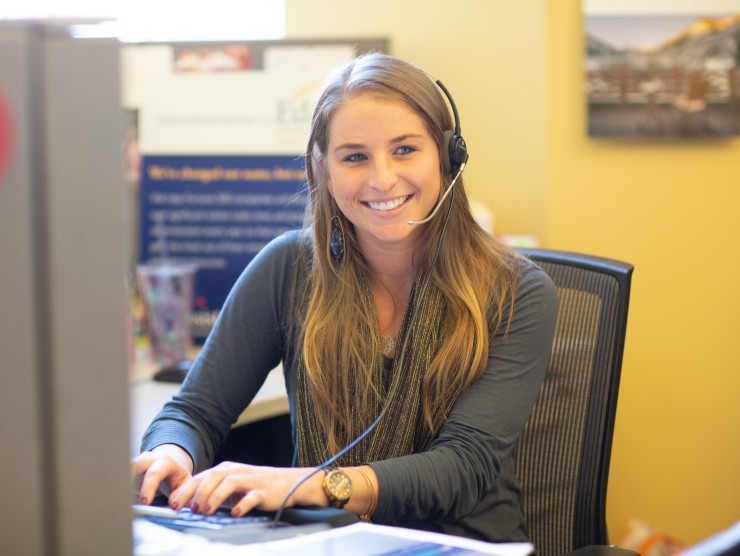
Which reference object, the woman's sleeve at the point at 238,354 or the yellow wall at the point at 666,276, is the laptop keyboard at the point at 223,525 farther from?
the yellow wall at the point at 666,276

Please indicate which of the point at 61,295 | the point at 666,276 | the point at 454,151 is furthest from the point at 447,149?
the point at 666,276

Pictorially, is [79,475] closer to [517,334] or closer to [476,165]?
[517,334]

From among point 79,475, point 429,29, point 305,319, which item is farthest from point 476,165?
point 79,475

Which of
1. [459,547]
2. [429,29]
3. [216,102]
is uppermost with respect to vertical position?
[429,29]

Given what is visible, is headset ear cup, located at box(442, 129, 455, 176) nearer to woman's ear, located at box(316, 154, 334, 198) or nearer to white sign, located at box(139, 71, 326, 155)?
woman's ear, located at box(316, 154, 334, 198)

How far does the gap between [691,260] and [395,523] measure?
1.27m

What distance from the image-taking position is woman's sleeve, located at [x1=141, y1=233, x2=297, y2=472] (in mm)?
1382

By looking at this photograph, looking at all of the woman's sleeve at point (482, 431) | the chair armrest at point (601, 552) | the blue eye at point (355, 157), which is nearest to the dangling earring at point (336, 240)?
the blue eye at point (355, 157)

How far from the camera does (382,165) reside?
4.41 ft

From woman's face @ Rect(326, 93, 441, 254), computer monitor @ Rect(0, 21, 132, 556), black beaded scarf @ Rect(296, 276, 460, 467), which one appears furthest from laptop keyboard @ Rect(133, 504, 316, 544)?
woman's face @ Rect(326, 93, 441, 254)

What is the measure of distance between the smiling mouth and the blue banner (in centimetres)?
93

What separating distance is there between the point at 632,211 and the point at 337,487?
4.33 ft

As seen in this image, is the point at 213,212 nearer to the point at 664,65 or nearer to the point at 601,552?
the point at 664,65

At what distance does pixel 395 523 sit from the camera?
1.19 m
